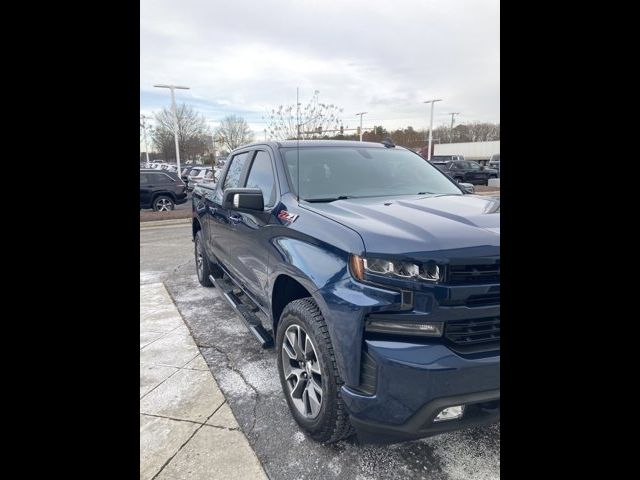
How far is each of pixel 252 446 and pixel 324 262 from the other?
119 cm

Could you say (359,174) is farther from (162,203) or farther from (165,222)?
(162,203)

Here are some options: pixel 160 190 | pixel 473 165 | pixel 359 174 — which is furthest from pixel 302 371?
pixel 473 165

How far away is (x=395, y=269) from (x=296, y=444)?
1.27 metres

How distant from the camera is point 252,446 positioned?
2350mm

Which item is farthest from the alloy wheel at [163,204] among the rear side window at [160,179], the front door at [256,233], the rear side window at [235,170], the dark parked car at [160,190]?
the front door at [256,233]

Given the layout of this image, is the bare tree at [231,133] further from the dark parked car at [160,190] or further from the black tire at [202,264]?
the black tire at [202,264]

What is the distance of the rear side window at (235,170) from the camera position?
418 centimetres

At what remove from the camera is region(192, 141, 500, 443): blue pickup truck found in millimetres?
1772

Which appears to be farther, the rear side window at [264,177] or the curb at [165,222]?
the curb at [165,222]

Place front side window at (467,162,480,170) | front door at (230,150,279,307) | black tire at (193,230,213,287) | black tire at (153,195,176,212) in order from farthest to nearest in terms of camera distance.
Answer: front side window at (467,162,480,170) → black tire at (153,195,176,212) → black tire at (193,230,213,287) → front door at (230,150,279,307)

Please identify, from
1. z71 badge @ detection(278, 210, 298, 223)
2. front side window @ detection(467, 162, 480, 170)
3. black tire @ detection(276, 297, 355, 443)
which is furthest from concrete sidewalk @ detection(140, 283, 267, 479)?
front side window @ detection(467, 162, 480, 170)

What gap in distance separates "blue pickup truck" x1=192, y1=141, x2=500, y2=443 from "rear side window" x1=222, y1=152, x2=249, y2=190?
135 centimetres

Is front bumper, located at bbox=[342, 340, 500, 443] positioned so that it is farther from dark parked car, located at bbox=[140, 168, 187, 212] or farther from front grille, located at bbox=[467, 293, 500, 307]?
dark parked car, located at bbox=[140, 168, 187, 212]
